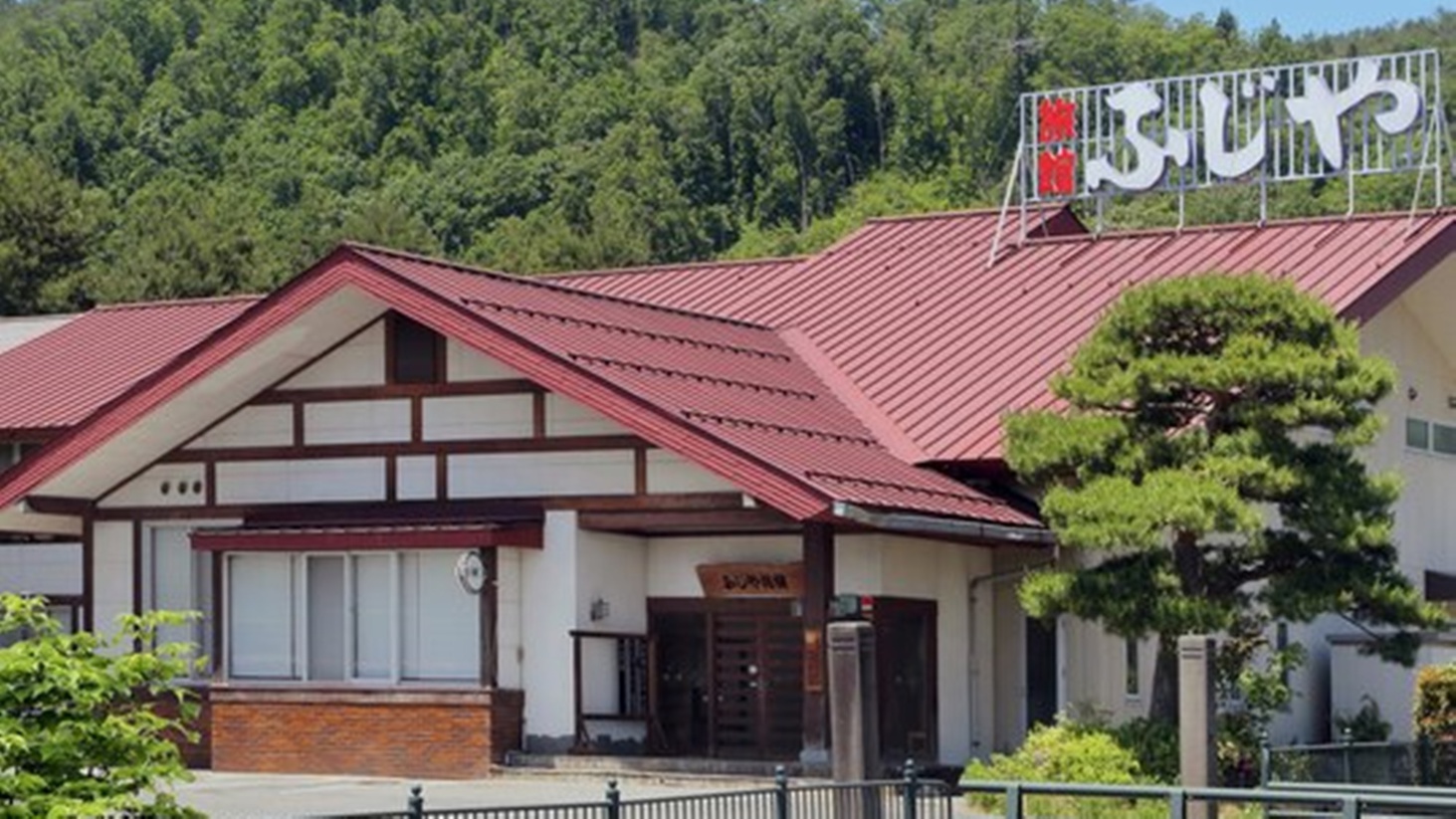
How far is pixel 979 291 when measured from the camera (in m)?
37.5

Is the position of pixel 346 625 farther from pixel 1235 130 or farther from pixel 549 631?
pixel 1235 130

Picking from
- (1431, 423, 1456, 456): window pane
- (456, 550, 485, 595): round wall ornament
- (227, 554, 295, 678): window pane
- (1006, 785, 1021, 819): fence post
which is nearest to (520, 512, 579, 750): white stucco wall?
(456, 550, 485, 595): round wall ornament

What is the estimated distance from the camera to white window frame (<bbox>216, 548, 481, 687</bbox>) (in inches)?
1282

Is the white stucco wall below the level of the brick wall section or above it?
above

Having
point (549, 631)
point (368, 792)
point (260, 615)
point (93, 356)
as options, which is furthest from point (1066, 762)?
point (93, 356)

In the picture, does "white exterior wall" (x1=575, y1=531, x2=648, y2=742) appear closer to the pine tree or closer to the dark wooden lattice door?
the dark wooden lattice door

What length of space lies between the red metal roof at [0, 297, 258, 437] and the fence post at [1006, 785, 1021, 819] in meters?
19.1

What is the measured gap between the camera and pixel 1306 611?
28.8 metres

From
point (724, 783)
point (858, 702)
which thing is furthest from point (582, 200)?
point (858, 702)

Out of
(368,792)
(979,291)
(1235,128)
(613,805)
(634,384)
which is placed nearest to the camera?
(613,805)

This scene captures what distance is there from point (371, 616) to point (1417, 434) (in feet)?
44.9

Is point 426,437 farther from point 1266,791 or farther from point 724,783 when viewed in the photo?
point 1266,791

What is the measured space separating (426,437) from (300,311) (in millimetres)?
2153

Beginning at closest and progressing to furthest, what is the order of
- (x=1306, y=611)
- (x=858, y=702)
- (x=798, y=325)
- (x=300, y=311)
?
(x=858, y=702) < (x=1306, y=611) < (x=300, y=311) < (x=798, y=325)
